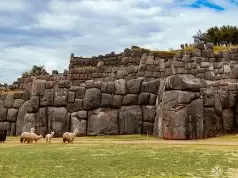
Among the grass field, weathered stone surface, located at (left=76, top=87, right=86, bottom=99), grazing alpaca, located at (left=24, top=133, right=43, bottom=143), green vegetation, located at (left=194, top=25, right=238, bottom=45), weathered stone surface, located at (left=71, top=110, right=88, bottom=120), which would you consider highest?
green vegetation, located at (left=194, top=25, right=238, bottom=45)

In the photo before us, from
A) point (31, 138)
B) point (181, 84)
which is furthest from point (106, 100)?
point (31, 138)

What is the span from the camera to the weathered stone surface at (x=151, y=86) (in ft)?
84.9

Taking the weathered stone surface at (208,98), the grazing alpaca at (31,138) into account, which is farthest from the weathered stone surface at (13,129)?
the weathered stone surface at (208,98)

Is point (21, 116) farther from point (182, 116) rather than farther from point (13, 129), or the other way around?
point (182, 116)

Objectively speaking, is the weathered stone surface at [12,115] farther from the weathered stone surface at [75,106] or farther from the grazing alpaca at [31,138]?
the grazing alpaca at [31,138]

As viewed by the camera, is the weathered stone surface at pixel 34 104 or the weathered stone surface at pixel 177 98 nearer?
the weathered stone surface at pixel 177 98

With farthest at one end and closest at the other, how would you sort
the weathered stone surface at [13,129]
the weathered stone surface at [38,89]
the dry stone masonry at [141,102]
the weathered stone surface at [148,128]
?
the weathered stone surface at [13,129] < the weathered stone surface at [38,89] < the weathered stone surface at [148,128] < the dry stone masonry at [141,102]

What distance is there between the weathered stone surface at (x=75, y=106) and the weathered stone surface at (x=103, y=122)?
0.98 metres

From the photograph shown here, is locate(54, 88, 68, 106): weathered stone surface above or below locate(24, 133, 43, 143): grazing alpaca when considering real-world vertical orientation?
above

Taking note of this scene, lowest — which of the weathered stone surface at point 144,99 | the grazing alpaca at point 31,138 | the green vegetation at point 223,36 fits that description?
the grazing alpaca at point 31,138

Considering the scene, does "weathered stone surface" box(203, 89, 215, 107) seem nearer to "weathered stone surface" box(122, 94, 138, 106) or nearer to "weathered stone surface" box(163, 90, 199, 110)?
"weathered stone surface" box(163, 90, 199, 110)

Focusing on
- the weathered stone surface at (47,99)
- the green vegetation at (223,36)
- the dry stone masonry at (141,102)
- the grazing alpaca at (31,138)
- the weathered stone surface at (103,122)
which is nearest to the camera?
the grazing alpaca at (31,138)

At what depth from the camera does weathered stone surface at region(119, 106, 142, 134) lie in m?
25.5

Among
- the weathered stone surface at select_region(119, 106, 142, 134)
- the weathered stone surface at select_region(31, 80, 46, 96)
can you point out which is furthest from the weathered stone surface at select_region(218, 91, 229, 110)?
the weathered stone surface at select_region(31, 80, 46, 96)
